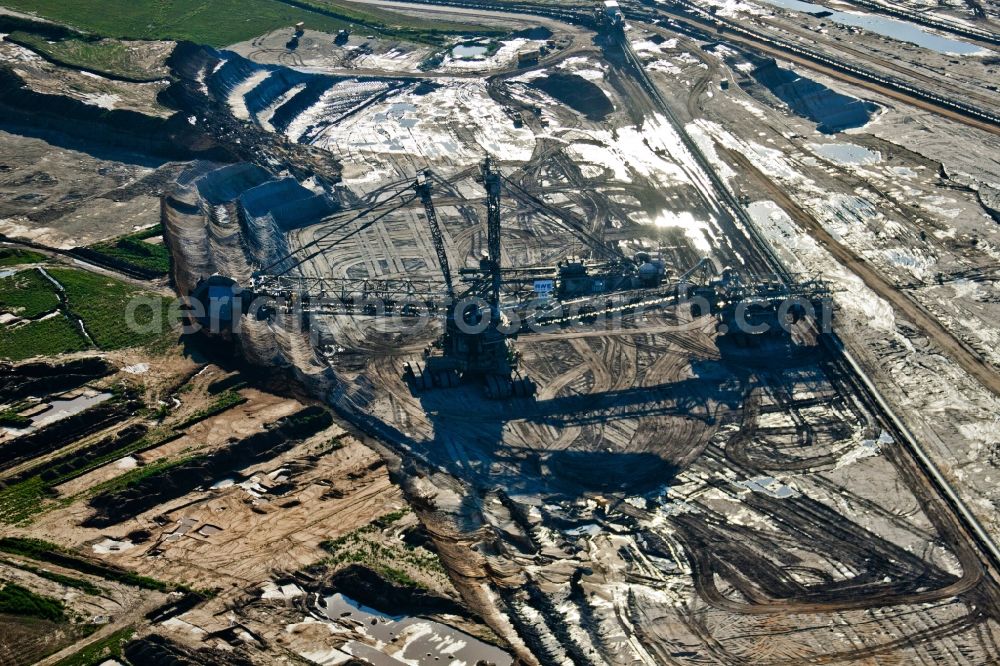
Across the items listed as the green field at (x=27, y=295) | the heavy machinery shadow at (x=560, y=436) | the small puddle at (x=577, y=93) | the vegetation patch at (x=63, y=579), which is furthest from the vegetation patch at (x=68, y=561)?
the small puddle at (x=577, y=93)

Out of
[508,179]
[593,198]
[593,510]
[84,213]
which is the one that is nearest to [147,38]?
[84,213]

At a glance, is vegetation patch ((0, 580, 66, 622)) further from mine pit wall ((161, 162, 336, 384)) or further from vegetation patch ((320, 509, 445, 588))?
mine pit wall ((161, 162, 336, 384))

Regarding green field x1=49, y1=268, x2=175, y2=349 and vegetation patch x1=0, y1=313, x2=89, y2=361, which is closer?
vegetation patch x1=0, y1=313, x2=89, y2=361

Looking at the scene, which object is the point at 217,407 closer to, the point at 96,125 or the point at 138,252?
the point at 138,252

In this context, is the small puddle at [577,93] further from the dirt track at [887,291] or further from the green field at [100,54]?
the green field at [100,54]

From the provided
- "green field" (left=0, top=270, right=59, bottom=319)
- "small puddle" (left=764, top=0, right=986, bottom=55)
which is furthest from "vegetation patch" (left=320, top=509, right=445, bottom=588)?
"small puddle" (left=764, top=0, right=986, bottom=55)

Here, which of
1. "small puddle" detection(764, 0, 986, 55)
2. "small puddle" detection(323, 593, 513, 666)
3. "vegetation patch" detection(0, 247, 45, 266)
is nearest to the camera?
"small puddle" detection(323, 593, 513, 666)
